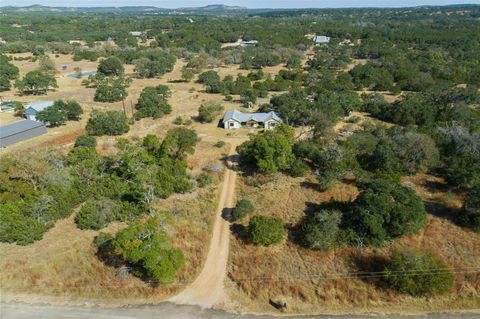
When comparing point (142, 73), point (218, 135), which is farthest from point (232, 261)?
point (142, 73)

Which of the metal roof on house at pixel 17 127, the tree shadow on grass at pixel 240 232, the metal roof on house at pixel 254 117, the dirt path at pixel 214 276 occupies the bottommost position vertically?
the dirt path at pixel 214 276

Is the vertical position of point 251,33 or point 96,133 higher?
point 251,33

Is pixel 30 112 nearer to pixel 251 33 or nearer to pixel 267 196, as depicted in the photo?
pixel 267 196

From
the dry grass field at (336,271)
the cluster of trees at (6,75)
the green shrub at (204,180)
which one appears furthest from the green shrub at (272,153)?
the cluster of trees at (6,75)

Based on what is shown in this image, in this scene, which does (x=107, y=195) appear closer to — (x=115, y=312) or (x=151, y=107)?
(x=115, y=312)

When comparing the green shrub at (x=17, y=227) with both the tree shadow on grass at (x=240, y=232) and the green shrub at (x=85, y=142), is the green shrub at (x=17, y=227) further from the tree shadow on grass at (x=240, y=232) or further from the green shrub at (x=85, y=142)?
the green shrub at (x=85, y=142)

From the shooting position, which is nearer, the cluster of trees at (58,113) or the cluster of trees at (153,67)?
the cluster of trees at (58,113)

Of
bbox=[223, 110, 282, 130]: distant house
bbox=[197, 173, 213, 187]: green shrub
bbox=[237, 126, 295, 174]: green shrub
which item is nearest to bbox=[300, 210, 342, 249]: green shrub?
→ bbox=[237, 126, 295, 174]: green shrub

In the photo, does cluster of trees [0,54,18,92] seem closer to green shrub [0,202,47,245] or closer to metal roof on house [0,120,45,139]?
metal roof on house [0,120,45,139]
